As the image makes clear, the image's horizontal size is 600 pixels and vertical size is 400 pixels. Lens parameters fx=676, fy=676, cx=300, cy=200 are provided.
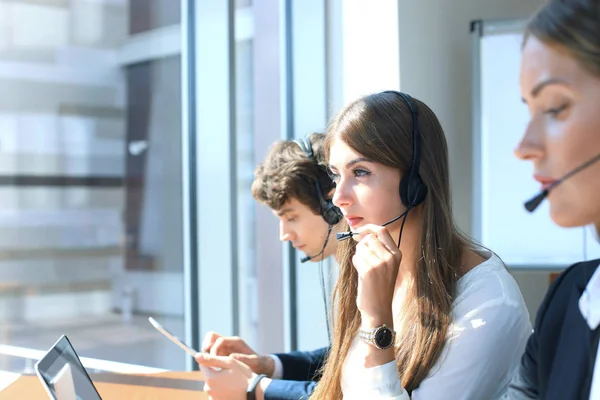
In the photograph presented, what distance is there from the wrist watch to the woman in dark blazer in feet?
1.20

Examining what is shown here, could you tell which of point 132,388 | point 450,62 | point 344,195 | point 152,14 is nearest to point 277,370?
point 132,388

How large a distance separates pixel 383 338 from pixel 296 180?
0.79 metres

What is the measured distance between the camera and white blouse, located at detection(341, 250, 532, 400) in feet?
4.00

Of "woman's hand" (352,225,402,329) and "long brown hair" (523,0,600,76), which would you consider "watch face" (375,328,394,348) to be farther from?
"long brown hair" (523,0,600,76)

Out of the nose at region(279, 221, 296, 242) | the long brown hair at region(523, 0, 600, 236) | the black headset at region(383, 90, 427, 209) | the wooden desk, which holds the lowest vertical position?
the wooden desk

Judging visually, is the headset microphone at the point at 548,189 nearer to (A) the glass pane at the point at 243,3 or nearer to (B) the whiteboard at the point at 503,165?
(B) the whiteboard at the point at 503,165

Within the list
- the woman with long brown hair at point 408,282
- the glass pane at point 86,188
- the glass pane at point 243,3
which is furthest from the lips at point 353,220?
the glass pane at point 243,3

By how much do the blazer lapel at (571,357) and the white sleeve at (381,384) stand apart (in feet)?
1.13

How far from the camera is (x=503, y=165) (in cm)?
270

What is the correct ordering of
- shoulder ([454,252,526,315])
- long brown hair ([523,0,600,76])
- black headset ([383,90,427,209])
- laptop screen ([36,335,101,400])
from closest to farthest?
long brown hair ([523,0,600,76])
laptop screen ([36,335,101,400])
shoulder ([454,252,526,315])
black headset ([383,90,427,209])

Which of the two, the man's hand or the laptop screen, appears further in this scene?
the man's hand

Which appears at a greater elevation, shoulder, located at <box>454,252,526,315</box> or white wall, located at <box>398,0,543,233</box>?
white wall, located at <box>398,0,543,233</box>

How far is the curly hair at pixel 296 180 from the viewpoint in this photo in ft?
6.34

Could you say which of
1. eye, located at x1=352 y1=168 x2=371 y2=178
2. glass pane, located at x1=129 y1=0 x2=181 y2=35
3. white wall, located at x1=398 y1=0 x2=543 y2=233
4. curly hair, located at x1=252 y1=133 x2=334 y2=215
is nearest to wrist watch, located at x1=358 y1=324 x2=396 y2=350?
eye, located at x1=352 y1=168 x2=371 y2=178
